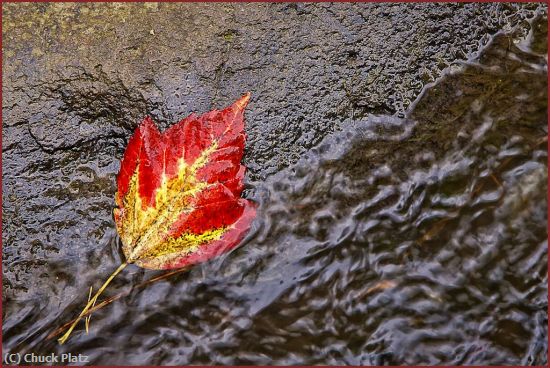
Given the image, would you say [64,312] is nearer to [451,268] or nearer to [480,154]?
[451,268]

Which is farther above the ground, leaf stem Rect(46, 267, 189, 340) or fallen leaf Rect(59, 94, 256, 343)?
fallen leaf Rect(59, 94, 256, 343)

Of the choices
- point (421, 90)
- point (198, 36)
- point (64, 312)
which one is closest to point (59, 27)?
point (198, 36)

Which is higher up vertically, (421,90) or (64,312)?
(421,90)

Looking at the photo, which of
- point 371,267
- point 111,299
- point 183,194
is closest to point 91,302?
point 111,299

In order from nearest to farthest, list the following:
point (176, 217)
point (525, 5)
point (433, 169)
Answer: point (176, 217)
point (433, 169)
point (525, 5)

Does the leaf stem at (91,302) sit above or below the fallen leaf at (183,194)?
below
